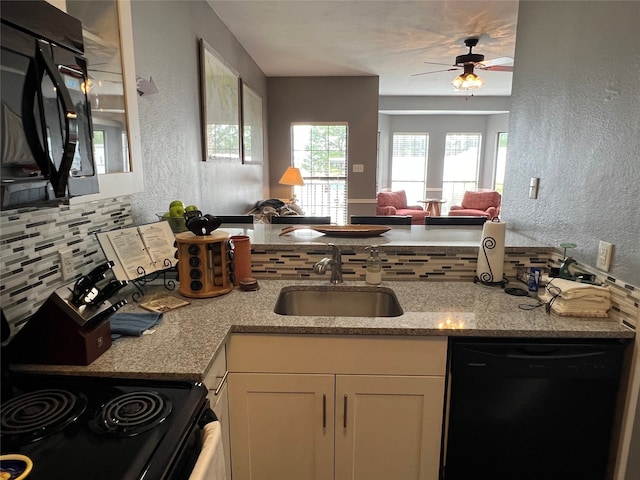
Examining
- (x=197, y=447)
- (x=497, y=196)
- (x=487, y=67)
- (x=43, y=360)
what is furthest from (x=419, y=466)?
(x=497, y=196)

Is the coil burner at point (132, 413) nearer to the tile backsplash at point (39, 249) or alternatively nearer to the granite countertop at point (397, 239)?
the tile backsplash at point (39, 249)

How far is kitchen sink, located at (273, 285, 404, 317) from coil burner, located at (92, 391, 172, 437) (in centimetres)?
86

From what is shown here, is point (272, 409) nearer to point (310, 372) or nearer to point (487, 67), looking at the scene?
point (310, 372)

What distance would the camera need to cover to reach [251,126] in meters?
4.83

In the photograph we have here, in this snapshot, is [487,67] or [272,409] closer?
[272,409]

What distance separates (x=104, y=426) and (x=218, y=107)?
296 cm

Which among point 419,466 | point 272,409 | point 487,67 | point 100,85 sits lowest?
point 419,466

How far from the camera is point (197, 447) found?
0.99 m

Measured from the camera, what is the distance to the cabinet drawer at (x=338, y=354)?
1.42 meters

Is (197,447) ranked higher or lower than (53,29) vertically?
lower

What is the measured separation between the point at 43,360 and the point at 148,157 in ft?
4.08

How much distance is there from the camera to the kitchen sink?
6.01 feet

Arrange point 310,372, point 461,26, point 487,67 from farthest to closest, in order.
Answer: point 487,67 → point 461,26 → point 310,372

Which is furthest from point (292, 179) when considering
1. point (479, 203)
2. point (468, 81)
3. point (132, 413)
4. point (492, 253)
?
point (132, 413)
